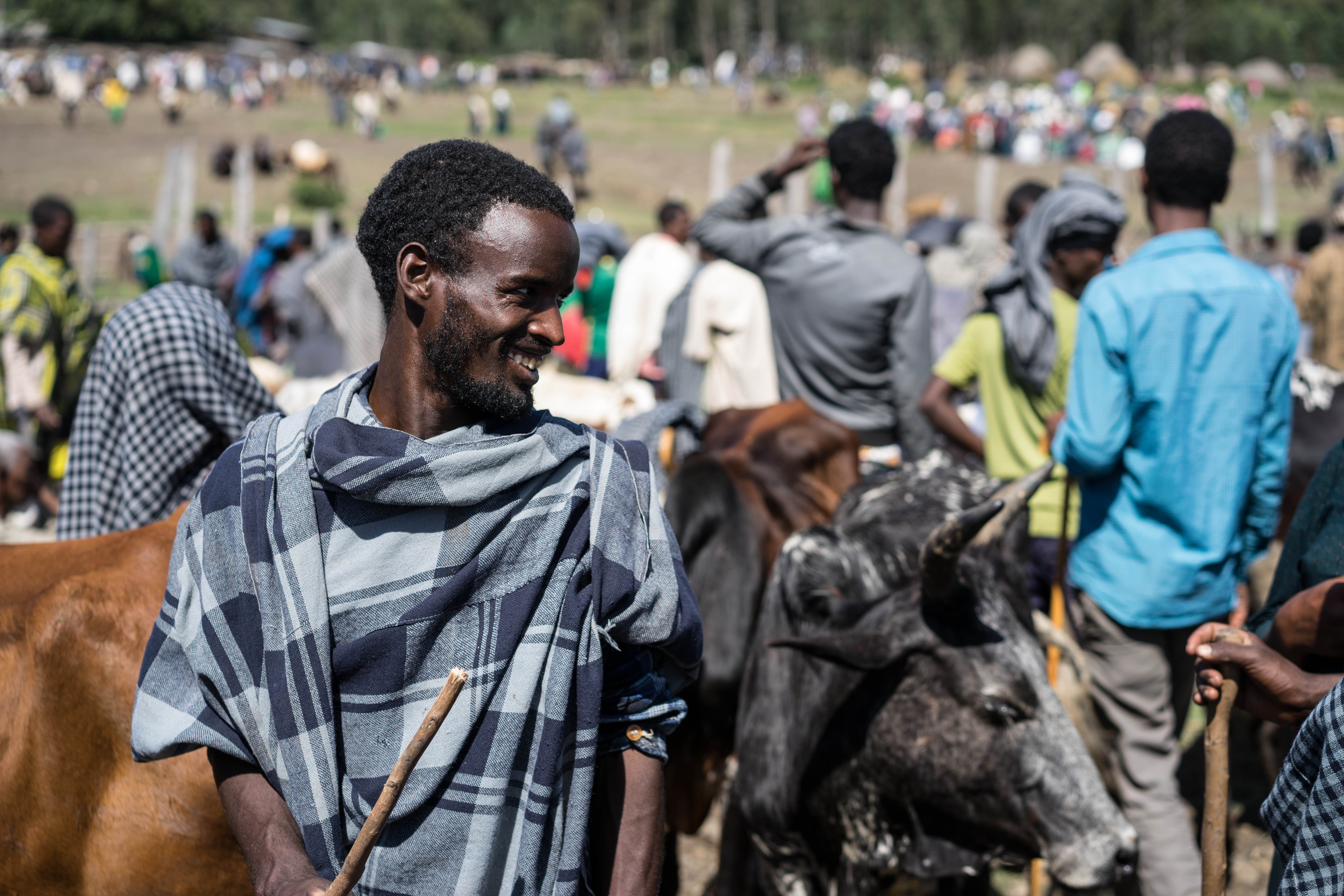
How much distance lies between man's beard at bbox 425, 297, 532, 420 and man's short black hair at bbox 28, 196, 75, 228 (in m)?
6.98

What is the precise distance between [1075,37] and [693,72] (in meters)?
29.2

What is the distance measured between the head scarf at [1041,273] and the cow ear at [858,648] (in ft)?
5.92

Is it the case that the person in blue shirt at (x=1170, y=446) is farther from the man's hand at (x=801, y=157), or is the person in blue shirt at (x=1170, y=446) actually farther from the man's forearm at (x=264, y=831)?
the man's forearm at (x=264, y=831)

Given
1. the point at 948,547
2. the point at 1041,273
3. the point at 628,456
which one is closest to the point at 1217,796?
the point at 948,547

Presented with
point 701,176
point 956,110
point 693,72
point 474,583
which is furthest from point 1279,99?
point 474,583

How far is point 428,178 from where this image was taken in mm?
1830

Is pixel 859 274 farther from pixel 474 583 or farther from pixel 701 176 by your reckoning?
pixel 701 176

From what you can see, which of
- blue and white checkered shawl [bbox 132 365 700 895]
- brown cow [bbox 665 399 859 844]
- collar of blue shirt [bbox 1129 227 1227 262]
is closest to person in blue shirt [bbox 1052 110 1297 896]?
collar of blue shirt [bbox 1129 227 1227 262]

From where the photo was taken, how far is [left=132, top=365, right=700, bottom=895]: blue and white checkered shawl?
1.76 meters

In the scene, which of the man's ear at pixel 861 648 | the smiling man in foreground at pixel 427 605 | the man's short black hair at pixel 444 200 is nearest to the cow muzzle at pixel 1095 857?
the man's ear at pixel 861 648

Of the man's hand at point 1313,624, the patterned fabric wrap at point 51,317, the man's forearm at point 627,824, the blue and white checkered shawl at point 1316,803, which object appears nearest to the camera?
the blue and white checkered shawl at point 1316,803

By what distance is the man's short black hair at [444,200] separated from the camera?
1797 millimetres

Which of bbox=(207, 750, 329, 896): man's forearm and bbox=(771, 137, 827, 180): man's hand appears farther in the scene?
bbox=(771, 137, 827, 180): man's hand

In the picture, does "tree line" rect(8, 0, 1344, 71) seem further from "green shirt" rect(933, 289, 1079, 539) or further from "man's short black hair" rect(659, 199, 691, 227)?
"green shirt" rect(933, 289, 1079, 539)
